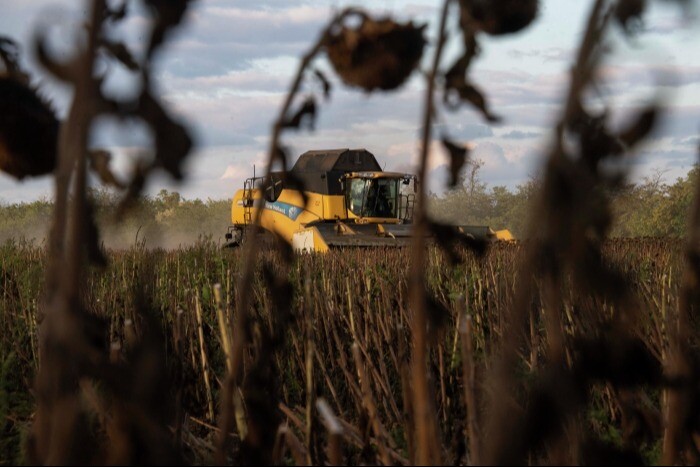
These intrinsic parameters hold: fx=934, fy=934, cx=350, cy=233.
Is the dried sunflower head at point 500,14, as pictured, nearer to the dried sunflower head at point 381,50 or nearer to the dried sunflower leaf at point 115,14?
the dried sunflower head at point 381,50

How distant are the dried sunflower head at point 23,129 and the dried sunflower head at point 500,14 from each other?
52 cm

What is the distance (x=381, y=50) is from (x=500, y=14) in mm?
156

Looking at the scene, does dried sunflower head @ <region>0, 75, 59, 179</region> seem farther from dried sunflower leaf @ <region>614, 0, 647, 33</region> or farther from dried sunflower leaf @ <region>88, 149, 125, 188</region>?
dried sunflower leaf @ <region>614, 0, 647, 33</region>

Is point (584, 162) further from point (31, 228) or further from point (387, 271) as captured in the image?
point (31, 228)

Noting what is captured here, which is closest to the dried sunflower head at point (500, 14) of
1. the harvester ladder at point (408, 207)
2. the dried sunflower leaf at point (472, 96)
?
the dried sunflower leaf at point (472, 96)

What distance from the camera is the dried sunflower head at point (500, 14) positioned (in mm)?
1085

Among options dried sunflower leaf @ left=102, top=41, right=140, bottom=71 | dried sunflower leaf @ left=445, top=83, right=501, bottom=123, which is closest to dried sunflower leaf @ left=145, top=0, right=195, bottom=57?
dried sunflower leaf @ left=102, top=41, right=140, bottom=71

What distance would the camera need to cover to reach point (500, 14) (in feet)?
3.60

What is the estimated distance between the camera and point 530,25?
1093 millimetres

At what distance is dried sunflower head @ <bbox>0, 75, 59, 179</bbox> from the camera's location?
3.73 feet

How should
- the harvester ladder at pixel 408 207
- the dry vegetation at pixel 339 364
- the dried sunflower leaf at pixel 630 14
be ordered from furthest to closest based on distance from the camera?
the harvester ladder at pixel 408 207 → the dry vegetation at pixel 339 364 → the dried sunflower leaf at pixel 630 14

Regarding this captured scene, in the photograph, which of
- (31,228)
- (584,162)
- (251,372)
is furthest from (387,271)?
(31,228)

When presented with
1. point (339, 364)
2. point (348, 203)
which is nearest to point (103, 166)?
point (339, 364)

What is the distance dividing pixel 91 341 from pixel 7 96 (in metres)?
0.32
